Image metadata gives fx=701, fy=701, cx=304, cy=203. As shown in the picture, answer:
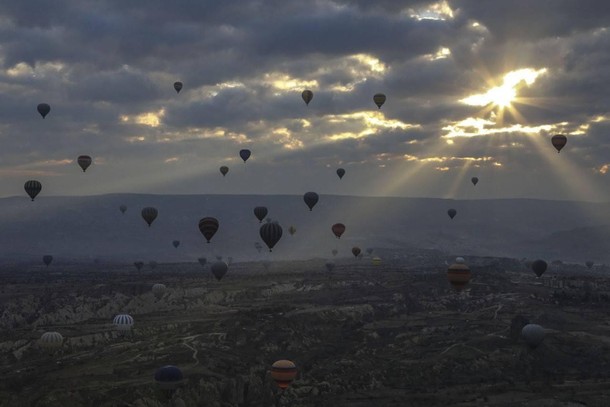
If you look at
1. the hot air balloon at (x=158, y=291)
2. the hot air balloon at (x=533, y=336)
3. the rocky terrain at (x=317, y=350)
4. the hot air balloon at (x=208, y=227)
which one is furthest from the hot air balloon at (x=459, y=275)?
the hot air balloon at (x=158, y=291)

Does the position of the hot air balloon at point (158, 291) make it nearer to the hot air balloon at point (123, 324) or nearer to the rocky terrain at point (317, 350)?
the rocky terrain at point (317, 350)

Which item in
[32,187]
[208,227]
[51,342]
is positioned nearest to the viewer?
[51,342]

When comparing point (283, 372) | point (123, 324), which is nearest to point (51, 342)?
point (123, 324)

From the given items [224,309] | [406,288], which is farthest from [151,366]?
[406,288]

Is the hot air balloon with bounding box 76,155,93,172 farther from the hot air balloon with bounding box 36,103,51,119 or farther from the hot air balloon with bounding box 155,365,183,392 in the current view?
the hot air balloon with bounding box 155,365,183,392

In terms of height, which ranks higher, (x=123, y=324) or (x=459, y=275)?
(x=459, y=275)

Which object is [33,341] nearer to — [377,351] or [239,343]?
[239,343]

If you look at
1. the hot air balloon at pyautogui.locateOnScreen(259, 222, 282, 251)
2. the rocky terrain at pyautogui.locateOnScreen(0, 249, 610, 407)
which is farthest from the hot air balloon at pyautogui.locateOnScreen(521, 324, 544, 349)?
the hot air balloon at pyautogui.locateOnScreen(259, 222, 282, 251)

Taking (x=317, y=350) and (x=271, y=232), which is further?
(x=271, y=232)

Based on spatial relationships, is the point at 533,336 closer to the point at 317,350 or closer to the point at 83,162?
the point at 317,350
